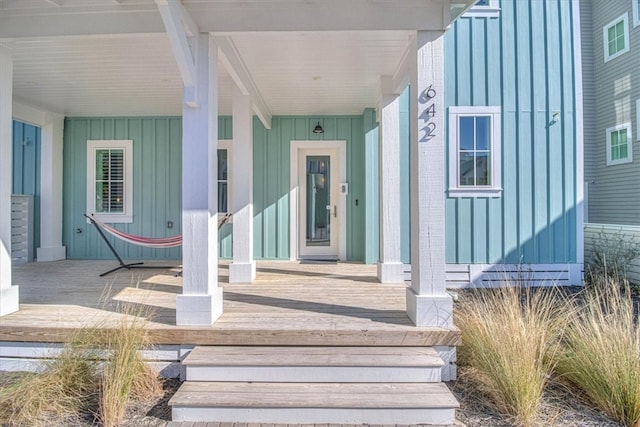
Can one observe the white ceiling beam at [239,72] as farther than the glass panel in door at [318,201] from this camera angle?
No

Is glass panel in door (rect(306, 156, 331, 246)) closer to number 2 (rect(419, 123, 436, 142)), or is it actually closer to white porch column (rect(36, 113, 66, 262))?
number 2 (rect(419, 123, 436, 142))

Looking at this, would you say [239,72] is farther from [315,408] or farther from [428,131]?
[315,408]

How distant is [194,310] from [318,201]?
3934 millimetres

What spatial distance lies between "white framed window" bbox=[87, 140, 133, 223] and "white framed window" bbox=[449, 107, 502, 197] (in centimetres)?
525

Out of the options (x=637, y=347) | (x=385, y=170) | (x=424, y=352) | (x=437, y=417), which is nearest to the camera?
(x=437, y=417)

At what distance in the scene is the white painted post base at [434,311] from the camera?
9.09ft

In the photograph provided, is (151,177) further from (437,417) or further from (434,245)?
(437,417)

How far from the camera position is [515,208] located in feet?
17.4

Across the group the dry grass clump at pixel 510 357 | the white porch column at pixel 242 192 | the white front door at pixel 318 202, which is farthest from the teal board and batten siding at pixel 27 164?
the dry grass clump at pixel 510 357

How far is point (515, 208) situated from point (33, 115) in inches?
290

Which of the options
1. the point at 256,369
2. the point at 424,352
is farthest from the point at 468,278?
the point at 256,369

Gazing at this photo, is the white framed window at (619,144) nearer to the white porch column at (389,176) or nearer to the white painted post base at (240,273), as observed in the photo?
the white porch column at (389,176)

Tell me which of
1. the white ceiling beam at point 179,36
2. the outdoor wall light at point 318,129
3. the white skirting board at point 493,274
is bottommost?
the white skirting board at point 493,274

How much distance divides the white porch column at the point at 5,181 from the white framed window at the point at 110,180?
10.9ft
